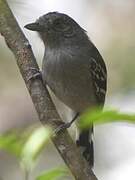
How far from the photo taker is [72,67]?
12.3 feet

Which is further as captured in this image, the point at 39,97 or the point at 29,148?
the point at 39,97

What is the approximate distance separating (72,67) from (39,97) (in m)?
1.43

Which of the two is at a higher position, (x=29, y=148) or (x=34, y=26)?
(x=29, y=148)

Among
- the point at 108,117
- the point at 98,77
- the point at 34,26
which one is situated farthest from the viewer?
the point at 98,77

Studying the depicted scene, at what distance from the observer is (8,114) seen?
18.0 ft

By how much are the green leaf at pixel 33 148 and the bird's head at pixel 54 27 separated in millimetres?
Result: 2046

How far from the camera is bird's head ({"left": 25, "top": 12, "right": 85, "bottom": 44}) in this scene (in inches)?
139

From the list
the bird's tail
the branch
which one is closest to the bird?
the bird's tail

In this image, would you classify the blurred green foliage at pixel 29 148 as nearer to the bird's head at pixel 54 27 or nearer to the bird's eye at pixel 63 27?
the bird's head at pixel 54 27

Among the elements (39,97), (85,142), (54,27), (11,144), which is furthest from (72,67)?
(11,144)

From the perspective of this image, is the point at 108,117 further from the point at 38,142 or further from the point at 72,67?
the point at 72,67

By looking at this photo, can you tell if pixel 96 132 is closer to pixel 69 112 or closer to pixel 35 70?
pixel 69 112

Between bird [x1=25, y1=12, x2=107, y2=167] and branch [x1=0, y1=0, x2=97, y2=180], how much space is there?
0.87 metres

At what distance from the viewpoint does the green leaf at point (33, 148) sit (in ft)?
4.48
